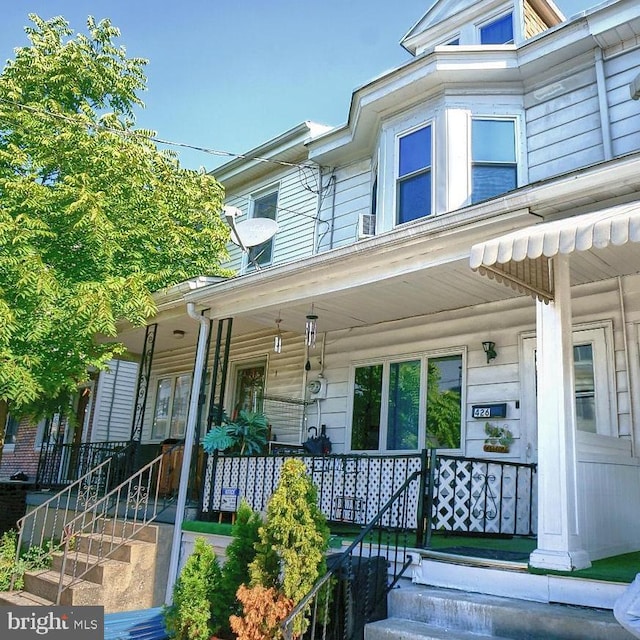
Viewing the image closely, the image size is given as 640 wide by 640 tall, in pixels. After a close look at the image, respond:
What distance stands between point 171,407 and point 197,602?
8.28 meters

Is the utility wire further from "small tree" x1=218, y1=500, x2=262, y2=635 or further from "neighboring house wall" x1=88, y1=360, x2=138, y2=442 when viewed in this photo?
"small tree" x1=218, y1=500, x2=262, y2=635

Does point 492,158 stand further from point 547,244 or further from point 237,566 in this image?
point 237,566

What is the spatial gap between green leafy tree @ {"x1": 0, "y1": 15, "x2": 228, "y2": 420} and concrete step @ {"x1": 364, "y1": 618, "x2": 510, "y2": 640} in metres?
5.18

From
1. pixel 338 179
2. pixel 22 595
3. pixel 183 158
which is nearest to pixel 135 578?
pixel 22 595

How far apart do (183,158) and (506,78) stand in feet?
25.8

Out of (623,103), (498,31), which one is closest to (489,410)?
(623,103)

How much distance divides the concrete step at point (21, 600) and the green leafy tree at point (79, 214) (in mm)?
2361

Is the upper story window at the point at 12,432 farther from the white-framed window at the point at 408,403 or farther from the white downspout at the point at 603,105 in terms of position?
the white downspout at the point at 603,105

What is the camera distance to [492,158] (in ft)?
28.3

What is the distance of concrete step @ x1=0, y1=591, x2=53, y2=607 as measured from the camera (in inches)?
273

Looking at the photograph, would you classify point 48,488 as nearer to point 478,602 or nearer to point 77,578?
point 77,578

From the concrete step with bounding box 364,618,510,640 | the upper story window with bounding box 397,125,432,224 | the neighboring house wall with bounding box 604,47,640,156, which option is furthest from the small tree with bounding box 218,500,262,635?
the neighboring house wall with bounding box 604,47,640,156

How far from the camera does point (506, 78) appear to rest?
8.81 metres

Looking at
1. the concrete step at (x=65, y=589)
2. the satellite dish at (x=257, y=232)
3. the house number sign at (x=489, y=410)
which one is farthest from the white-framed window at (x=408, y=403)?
the concrete step at (x=65, y=589)
